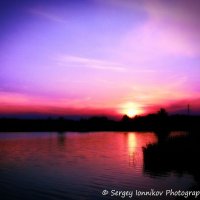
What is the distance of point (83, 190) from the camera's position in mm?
34188

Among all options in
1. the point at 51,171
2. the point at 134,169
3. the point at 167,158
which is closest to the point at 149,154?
the point at 167,158

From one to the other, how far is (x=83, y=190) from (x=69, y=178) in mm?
7506

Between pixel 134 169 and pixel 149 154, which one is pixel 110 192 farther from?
pixel 149 154

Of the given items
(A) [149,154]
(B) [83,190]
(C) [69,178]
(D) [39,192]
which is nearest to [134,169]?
(A) [149,154]

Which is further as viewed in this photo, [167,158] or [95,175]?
[167,158]

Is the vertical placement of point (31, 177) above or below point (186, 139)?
below

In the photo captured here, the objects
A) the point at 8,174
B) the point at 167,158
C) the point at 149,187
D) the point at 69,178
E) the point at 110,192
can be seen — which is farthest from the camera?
the point at 167,158

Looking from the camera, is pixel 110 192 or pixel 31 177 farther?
pixel 31 177

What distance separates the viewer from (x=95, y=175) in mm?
43562

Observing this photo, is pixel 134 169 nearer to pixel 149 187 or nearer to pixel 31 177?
pixel 149 187

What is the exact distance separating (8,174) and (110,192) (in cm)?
1939

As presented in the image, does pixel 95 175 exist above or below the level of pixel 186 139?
below

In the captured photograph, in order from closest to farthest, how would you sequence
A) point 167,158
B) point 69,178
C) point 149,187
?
point 149,187, point 69,178, point 167,158

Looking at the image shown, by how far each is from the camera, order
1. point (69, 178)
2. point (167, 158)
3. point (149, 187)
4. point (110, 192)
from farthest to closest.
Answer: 1. point (167, 158)
2. point (69, 178)
3. point (149, 187)
4. point (110, 192)
